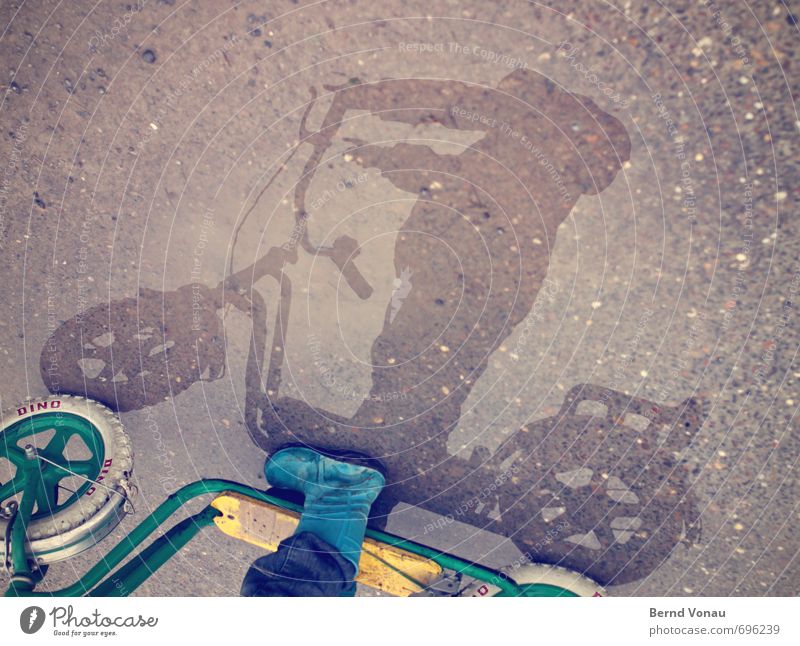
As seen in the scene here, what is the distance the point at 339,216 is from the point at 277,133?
0.46m

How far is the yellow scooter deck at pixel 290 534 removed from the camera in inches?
84.9

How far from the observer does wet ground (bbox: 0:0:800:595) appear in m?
1.86

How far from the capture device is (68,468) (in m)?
2.29

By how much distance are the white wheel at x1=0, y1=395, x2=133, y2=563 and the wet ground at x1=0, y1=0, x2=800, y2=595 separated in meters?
0.13

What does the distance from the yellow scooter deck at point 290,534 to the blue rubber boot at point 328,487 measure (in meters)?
0.11
